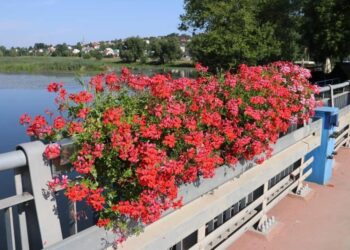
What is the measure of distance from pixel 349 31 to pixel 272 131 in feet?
65.9

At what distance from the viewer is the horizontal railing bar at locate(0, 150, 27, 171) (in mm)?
1812

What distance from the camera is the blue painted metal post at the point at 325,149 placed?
568 centimetres

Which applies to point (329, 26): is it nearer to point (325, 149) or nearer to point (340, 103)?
point (340, 103)

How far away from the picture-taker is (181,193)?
8.98ft

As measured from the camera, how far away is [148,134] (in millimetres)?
2330

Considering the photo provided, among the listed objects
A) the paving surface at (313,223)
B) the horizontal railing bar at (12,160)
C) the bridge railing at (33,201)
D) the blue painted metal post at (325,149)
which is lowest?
the paving surface at (313,223)

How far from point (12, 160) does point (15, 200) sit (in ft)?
0.73

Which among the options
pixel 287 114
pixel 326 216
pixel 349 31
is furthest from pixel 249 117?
pixel 349 31

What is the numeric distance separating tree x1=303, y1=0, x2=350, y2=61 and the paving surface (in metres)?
17.7

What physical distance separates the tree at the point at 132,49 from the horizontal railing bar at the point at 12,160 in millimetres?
53627

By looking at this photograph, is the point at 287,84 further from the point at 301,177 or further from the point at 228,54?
the point at 228,54

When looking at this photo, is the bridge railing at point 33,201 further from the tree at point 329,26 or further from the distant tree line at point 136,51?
the distant tree line at point 136,51

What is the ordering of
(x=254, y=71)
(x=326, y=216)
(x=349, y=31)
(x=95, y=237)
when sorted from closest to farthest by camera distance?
(x=95, y=237) < (x=254, y=71) < (x=326, y=216) < (x=349, y=31)

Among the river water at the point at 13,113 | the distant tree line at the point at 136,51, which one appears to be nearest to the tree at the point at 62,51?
the distant tree line at the point at 136,51
